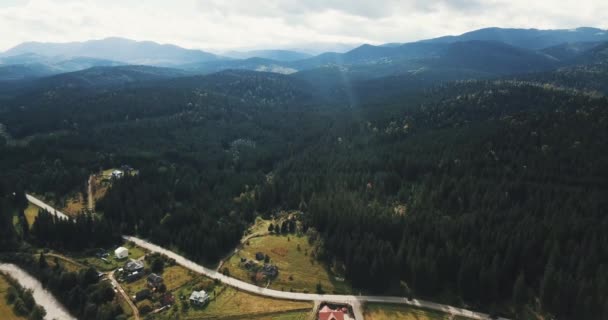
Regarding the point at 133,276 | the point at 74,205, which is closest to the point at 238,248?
the point at 133,276

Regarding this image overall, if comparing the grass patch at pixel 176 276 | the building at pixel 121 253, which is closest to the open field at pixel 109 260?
the building at pixel 121 253

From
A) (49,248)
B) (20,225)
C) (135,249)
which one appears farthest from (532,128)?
(20,225)

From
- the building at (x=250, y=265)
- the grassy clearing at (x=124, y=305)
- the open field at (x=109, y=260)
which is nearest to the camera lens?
the grassy clearing at (x=124, y=305)

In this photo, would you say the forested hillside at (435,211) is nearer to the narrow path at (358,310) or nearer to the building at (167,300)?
the narrow path at (358,310)

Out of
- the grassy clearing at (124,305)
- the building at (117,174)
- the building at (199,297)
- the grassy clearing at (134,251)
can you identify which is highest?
the building at (117,174)

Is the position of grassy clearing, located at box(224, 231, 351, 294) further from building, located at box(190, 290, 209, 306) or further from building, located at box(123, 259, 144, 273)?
building, located at box(123, 259, 144, 273)

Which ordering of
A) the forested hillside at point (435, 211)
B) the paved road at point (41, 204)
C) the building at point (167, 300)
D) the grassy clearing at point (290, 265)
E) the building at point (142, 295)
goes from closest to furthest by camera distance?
the building at point (167, 300)
the building at point (142, 295)
the forested hillside at point (435, 211)
the grassy clearing at point (290, 265)
the paved road at point (41, 204)

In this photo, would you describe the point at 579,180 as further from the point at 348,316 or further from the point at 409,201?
the point at 348,316
